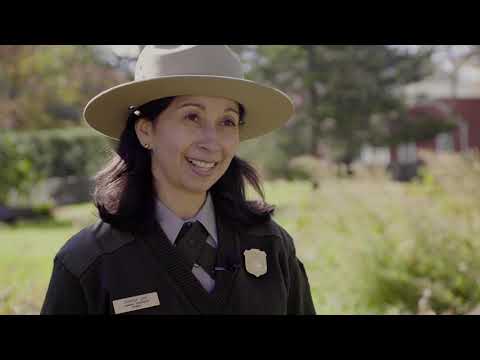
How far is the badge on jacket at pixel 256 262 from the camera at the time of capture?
2.14 m

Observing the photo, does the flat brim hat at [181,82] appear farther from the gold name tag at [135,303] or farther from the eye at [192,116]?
the gold name tag at [135,303]

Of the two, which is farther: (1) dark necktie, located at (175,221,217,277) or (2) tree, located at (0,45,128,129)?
(2) tree, located at (0,45,128,129)

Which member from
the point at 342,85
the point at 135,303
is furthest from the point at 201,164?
the point at 342,85

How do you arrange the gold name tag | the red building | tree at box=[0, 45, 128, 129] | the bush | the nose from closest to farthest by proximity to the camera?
1. the gold name tag
2. the nose
3. the bush
4. tree at box=[0, 45, 128, 129]
5. the red building

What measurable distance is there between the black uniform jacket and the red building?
71.6ft

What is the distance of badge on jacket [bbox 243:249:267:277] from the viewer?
2143 mm

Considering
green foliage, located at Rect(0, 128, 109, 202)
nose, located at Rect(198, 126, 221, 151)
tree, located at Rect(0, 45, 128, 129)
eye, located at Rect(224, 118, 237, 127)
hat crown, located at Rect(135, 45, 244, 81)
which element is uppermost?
tree, located at Rect(0, 45, 128, 129)

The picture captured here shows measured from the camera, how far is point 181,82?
207cm

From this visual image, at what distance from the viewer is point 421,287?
5641mm

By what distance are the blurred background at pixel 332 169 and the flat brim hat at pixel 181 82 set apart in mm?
401

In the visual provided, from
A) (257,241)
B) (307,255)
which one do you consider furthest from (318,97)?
(257,241)

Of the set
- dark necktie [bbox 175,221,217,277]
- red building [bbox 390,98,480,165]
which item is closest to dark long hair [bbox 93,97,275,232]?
dark necktie [bbox 175,221,217,277]

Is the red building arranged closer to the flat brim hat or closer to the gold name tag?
the flat brim hat

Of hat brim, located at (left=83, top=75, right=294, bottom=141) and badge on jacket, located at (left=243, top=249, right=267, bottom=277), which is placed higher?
hat brim, located at (left=83, top=75, right=294, bottom=141)
